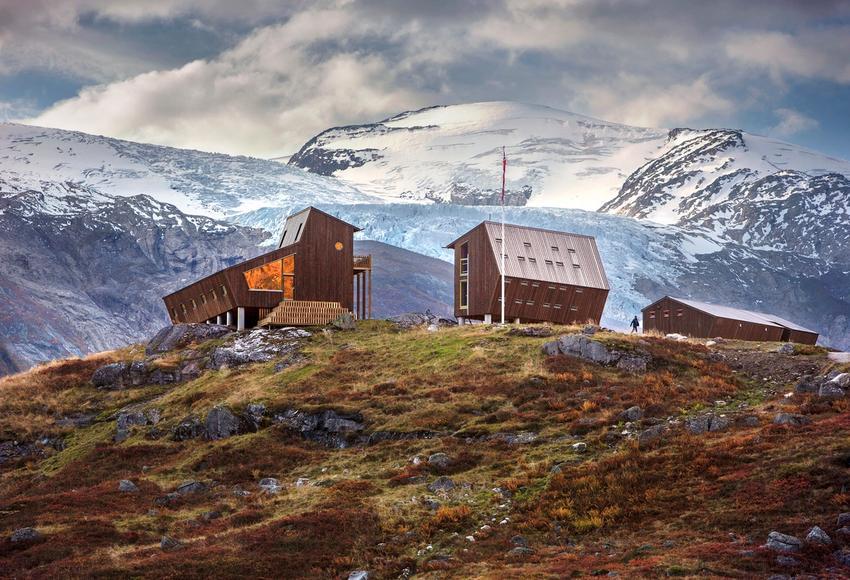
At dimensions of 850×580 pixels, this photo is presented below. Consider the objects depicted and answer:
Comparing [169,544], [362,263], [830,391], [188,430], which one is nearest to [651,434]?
[830,391]

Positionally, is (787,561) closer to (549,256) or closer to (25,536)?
(25,536)

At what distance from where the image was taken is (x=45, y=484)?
3997cm

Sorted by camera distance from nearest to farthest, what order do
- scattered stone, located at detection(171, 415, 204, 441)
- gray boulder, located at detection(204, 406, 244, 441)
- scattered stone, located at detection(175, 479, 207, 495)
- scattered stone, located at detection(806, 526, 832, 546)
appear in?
scattered stone, located at detection(806, 526, 832, 546), scattered stone, located at detection(175, 479, 207, 495), gray boulder, located at detection(204, 406, 244, 441), scattered stone, located at detection(171, 415, 204, 441)

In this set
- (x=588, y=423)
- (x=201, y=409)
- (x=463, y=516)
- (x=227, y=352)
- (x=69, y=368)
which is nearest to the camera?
(x=463, y=516)

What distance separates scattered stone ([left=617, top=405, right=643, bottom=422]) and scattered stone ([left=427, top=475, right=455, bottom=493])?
8.40 metres

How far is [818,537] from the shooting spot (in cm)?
2139

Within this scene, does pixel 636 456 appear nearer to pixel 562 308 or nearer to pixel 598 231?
pixel 562 308

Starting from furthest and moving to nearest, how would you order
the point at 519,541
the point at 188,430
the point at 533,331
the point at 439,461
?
the point at 533,331 < the point at 188,430 < the point at 439,461 < the point at 519,541

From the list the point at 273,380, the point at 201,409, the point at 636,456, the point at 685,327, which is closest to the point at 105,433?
the point at 201,409

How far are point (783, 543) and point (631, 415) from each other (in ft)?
48.2

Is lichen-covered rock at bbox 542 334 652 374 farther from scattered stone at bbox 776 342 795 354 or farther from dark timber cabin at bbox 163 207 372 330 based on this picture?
dark timber cabin at bbox 163 207 372 330

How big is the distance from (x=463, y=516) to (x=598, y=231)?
14625 centimetres

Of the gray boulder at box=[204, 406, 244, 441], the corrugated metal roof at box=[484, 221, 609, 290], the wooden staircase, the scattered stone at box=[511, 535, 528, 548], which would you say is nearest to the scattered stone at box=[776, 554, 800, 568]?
the scattered stone at box=[511, 535, 528, 548]

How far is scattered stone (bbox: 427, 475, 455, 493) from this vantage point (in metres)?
30.7
